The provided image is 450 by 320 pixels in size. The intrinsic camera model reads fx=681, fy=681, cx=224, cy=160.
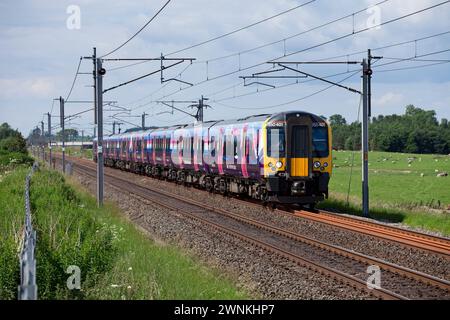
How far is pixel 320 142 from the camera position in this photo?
23.0 m

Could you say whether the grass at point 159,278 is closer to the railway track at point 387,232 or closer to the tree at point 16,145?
the railway track at point 387,232

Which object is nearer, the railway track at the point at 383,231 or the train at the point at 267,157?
the railway track at the point at 383,231

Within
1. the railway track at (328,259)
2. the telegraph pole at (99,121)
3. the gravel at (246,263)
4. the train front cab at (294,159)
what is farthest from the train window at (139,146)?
the train front cab at (294,159)

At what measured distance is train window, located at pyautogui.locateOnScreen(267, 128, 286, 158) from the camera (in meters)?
22.5

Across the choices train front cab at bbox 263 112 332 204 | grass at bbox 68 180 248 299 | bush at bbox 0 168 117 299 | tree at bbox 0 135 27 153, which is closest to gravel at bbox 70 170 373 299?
grass at bbox 68 180 248 299

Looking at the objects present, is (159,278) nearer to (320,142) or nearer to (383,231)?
(383,231)

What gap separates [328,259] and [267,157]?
8.58 metres

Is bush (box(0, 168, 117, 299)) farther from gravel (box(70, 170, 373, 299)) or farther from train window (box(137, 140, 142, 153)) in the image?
train window (box(137, 140, 142, 153))

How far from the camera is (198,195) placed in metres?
30.5

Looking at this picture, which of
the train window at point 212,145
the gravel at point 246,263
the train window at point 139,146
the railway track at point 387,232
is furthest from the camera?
the train window at point 139,146

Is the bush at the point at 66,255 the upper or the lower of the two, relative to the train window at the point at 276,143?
lower

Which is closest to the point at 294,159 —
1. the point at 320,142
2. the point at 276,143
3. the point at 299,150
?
the point at 299,150

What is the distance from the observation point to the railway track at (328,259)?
11.5 meters
